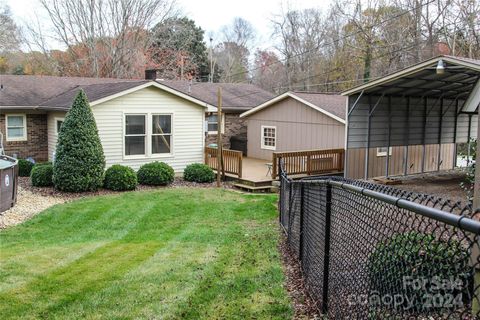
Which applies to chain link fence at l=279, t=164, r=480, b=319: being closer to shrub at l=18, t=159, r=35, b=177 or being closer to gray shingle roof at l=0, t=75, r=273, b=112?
gray shingle roof at l=0, t=75, r=273, b=112

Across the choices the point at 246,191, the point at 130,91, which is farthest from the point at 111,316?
the point at 130,91

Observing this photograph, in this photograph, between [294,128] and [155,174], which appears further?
[294,128]

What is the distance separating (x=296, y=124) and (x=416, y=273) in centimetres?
1796

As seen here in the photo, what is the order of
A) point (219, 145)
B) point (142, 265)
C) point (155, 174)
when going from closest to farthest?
1. point (142, 265)
2. point (155, 174)
3. point (219, 145)

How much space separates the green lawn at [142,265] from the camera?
4695 mm

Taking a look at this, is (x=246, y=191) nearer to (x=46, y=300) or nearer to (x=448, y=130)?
(x=448, y=130)

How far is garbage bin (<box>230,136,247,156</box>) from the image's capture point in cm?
2403

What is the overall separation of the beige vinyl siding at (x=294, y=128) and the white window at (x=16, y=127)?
10137mm

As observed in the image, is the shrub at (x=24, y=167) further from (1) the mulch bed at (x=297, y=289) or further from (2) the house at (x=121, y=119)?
(1) the mulch bed at (x=297, y=289)

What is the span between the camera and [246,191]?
16516mm

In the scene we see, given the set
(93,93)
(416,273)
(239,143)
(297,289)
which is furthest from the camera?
(239,143)

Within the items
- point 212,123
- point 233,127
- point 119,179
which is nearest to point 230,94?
point 233,127

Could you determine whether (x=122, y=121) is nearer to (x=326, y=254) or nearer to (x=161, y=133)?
(x=161, y=133)

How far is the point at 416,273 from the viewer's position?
9.25ft
